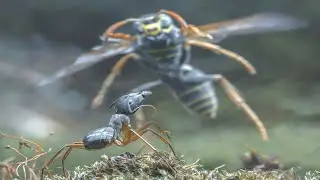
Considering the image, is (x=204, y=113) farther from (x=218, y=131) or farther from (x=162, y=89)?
(x=218, y=131)

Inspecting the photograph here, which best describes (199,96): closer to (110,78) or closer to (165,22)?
(165,22)

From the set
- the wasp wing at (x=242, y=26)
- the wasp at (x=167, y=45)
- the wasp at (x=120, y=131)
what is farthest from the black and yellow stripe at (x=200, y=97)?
the wasp at (x=120, y=131)

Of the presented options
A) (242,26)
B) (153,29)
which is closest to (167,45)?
(153,29)

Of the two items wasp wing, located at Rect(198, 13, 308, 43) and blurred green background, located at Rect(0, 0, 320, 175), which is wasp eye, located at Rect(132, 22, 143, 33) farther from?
blurred green background, located at Rect(0, 0, 320, 175)

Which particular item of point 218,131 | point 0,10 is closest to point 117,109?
point 218,131

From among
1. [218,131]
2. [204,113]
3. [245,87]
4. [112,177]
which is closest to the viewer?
[112,177]

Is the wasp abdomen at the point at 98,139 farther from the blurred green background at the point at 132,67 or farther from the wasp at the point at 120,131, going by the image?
the blurred green background at the point at 132,67

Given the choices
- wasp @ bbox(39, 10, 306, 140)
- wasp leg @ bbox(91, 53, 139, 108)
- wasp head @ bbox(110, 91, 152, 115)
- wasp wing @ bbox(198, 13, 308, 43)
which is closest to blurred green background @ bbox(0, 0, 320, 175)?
wasp leg @ bbox(91, 53, 139, 108)
